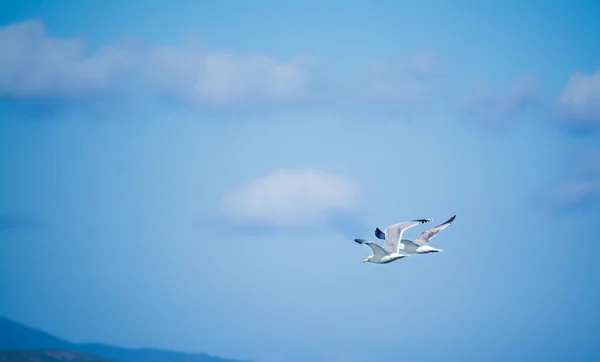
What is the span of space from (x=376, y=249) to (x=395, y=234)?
2466 mm

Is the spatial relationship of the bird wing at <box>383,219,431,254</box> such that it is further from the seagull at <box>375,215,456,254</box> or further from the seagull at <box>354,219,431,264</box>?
the seagull at <box>375,215,456,254</box>

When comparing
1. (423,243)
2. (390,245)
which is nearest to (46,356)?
(423,243)

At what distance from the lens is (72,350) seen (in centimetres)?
14875

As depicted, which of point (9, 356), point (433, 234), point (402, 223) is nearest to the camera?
point (402, 223)

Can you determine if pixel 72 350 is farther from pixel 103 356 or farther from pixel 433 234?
pixel 433 234

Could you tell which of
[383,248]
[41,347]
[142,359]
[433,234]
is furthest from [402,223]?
[41,347]

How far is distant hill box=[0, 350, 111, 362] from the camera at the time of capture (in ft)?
A: 467

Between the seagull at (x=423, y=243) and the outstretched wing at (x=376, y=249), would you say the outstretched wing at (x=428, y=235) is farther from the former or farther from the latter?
the outstretched wing at (x=376, y=249)

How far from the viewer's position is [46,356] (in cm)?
14512

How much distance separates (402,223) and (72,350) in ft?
386

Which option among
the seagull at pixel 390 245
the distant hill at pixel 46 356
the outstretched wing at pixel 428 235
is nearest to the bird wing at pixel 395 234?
the seagull at pixel 390 245

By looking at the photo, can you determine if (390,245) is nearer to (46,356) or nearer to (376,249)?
(376,249)

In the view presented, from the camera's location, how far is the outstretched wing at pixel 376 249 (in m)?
49.8

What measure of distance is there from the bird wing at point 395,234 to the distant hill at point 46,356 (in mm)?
107367
